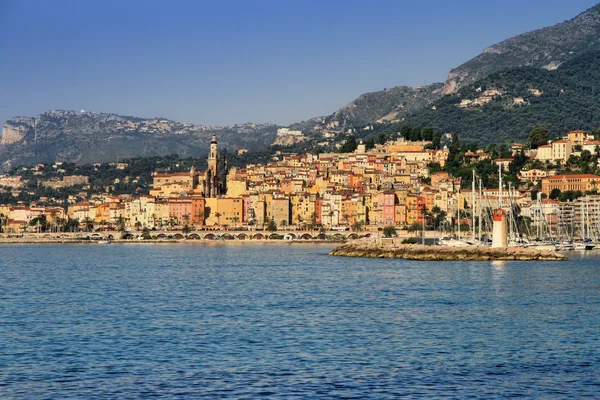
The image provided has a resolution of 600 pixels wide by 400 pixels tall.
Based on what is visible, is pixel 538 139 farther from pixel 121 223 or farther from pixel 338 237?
pixel 121 223

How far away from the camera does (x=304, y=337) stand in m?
28.4

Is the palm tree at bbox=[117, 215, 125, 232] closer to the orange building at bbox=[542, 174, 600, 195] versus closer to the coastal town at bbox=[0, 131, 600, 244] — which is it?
the coastal town at bbox=[0, 131, 600, 244]

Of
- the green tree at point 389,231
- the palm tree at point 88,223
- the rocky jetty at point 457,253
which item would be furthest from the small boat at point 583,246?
the palm tree at point 88,223

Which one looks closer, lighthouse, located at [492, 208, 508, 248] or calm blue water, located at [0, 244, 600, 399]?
calm blue water, located at [0, 244, 600, 399]

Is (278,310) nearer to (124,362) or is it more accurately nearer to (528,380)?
(124,362)

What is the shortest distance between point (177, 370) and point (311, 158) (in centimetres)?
14425

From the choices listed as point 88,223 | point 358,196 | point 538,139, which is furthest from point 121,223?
point 538,139

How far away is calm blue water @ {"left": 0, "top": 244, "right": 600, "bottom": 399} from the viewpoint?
861 inches

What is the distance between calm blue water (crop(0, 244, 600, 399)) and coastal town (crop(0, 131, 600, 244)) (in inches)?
2717

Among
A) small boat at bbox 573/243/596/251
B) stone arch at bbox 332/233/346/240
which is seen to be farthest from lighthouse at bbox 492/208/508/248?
stone arch at bbox 332/233/346/240

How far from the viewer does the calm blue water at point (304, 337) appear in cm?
2188

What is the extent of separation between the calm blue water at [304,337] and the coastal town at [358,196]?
69009 millimetres

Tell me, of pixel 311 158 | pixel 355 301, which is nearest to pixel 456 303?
pixel 355 301

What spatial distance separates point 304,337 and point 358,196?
4062 inches
